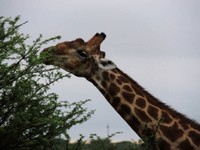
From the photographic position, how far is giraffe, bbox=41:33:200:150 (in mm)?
9281

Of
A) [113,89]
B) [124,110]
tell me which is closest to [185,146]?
[124,110]

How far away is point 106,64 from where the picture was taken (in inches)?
400

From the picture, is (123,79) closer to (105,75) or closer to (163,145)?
(105,75)

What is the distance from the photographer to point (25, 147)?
332 inches

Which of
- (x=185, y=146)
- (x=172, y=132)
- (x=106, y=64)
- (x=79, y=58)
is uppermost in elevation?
(x=79, y=58)

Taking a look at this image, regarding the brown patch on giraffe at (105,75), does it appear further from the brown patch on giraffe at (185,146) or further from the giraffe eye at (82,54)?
the brown patch on giraffe at (185,146)

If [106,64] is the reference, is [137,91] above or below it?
below

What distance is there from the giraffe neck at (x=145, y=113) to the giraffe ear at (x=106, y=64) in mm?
113

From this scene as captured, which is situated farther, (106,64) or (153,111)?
(106,64)

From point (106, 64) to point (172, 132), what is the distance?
2.07 metres

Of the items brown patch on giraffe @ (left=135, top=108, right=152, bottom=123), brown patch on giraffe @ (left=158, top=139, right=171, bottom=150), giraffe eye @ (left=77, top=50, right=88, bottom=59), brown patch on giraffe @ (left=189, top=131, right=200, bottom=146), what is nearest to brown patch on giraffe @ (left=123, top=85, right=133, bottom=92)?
brown patch on giraffe @ (left=135, top=108, right=152, bottom=123)

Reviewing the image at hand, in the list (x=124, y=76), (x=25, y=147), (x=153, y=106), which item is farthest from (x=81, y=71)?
(x=25, y=147)

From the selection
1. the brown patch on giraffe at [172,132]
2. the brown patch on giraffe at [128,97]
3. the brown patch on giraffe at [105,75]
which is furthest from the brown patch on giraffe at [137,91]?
the brown patch on giraffe at [172,132]

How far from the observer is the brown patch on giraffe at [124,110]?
32.0ft
